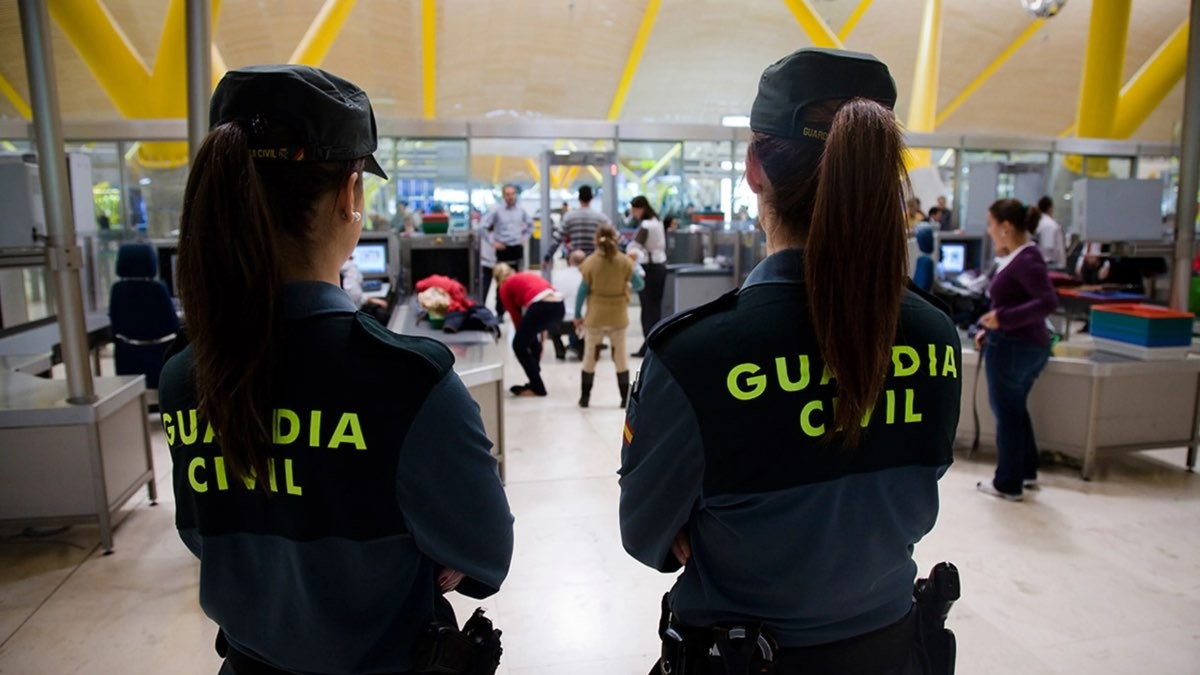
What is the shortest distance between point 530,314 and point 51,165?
3732 mm

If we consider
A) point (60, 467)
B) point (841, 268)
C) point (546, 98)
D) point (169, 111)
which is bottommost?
point (60, 467)

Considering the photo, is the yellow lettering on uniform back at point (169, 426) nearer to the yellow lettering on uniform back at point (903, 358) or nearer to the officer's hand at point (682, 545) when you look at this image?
the officer's hand at point (682, 545)

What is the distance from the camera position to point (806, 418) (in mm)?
1176

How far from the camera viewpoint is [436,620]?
46.3 inches

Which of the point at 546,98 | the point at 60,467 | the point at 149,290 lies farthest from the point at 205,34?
the point at 546,98

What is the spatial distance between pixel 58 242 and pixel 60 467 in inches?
41.9

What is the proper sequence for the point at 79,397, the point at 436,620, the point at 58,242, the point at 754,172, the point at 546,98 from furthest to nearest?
the point at 546,98
the point at 79,397
the point at 58,242
the point at 754,172
the point at 436,620

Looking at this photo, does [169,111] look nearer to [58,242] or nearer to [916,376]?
[58,242]

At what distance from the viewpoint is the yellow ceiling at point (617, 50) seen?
2061 centimetres

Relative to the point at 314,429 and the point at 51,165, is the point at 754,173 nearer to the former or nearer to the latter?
the point at 314,429

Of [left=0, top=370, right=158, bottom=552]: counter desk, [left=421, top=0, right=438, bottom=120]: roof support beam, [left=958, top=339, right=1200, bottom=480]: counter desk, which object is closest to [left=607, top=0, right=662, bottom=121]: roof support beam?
[left=421, top=0, right=438, bottom=120]: roof support beam

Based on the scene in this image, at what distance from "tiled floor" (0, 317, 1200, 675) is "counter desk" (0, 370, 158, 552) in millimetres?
220

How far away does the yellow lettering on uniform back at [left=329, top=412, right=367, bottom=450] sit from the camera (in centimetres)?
105

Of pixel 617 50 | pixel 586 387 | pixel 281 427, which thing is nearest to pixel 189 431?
pixel 281 427
